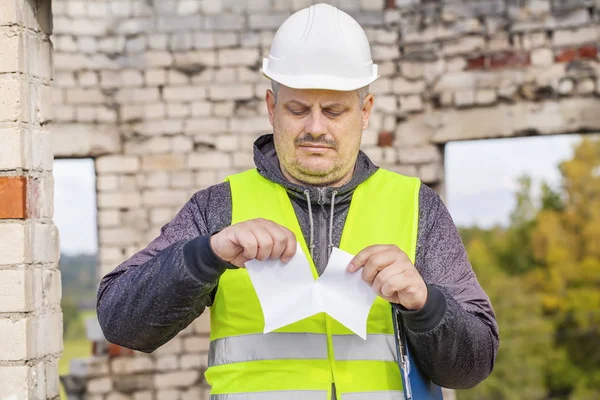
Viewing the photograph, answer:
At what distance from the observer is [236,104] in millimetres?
6645

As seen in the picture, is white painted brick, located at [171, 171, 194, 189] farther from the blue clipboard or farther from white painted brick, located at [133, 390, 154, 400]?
the blue clipboard

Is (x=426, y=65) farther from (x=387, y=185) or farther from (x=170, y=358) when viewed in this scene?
(x=387, y=185)

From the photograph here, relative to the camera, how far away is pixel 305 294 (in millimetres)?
2084

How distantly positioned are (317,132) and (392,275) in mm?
509

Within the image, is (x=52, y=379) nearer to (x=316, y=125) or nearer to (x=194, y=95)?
(x=316, y=125)

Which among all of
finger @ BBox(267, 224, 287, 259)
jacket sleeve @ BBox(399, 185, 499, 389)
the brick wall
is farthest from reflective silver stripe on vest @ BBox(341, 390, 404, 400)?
the brick wall

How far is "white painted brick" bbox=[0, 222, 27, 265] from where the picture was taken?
2.88 metres

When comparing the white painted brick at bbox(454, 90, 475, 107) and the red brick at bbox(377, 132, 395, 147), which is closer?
the white painted brick at bbox(454, 90, 475, 107)

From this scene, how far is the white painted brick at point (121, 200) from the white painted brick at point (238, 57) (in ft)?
3.86

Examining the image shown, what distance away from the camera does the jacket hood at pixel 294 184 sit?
7.66 ft

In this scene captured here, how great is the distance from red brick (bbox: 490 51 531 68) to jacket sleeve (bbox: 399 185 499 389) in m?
4.19

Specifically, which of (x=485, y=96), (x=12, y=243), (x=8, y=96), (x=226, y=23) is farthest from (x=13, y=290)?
(x=485, y=96)

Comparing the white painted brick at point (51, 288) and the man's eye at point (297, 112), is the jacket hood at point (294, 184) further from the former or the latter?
the white painted brick at point (51, 288)

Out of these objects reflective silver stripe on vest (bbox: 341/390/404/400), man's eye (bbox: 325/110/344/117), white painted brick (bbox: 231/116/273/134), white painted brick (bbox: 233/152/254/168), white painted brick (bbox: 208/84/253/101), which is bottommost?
reflective silver stripe on vest (bbox: 341/390/404/400)
